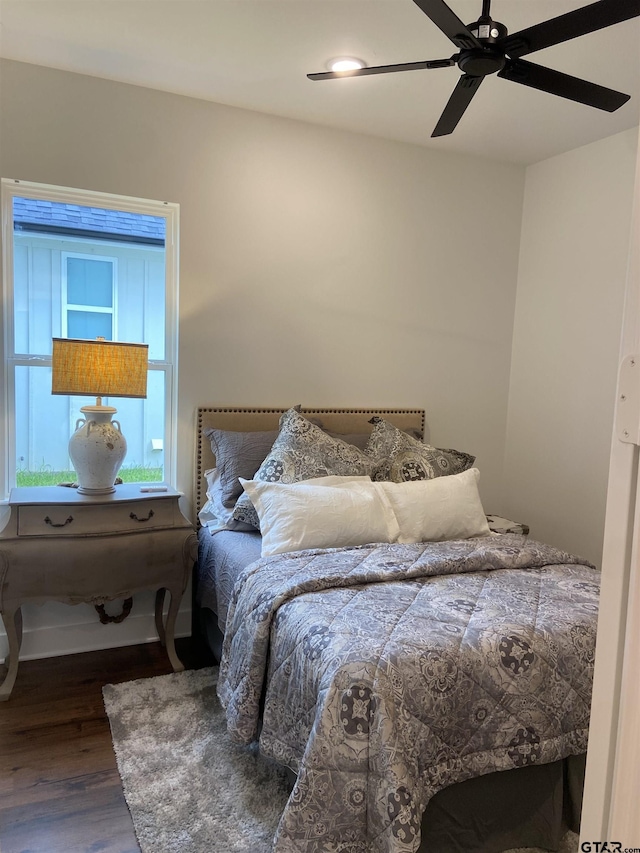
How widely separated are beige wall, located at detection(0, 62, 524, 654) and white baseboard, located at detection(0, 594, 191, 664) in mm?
12

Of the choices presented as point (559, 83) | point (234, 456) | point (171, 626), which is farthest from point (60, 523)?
point (559, 83)

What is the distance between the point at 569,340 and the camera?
3605 mm

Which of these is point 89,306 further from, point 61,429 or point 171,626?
point 171,626

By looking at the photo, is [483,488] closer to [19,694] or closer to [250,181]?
[250,181]

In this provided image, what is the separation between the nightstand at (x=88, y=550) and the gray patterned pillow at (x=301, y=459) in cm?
34

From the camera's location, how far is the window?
285 cm

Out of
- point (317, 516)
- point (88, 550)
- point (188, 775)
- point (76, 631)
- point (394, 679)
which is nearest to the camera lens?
point (394, 679)

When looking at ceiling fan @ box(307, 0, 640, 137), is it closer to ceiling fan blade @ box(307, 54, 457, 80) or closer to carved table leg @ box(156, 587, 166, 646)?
ceiling fan blade @ box(307, 54, 457, 80)

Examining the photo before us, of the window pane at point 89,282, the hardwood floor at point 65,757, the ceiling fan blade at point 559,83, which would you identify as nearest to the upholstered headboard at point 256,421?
the window pane at point 89,282

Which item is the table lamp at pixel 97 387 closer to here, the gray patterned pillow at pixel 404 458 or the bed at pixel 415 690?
the bed at pixel 415 690

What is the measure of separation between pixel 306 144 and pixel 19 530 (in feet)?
7.81

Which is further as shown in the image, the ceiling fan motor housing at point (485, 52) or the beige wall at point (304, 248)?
the beige wall at point (304, 248)

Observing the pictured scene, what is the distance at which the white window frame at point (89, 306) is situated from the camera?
298 cm

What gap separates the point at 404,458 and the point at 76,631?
1.79 metres
